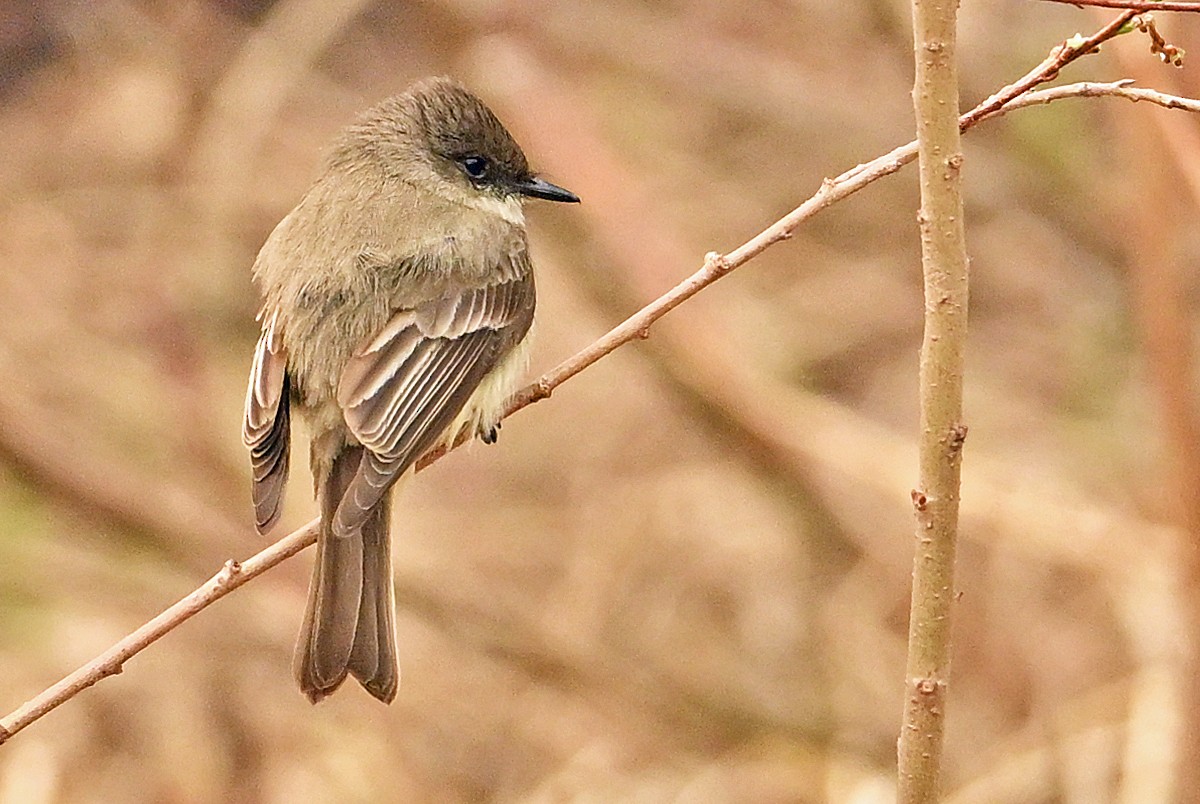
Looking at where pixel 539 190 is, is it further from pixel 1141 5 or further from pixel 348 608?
pixel 1141 5

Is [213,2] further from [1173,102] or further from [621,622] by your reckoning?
[1173,102]

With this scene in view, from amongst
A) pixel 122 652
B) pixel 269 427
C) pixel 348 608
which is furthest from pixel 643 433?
pixel 122 652

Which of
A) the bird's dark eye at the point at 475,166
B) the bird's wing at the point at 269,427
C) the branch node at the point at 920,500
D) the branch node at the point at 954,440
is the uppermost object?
the bird's dark eye at the point at 475,166

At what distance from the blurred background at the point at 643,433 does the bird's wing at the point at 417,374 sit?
134 centimetres

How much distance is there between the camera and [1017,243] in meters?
7.24

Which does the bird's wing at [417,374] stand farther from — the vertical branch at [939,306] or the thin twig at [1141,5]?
the thin twig at [1141,5]

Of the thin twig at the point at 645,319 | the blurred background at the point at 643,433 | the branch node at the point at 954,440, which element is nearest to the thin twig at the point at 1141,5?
the thin twig at the point at 645,319

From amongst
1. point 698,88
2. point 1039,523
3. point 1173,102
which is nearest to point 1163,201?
point 1039,523

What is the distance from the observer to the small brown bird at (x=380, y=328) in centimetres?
347

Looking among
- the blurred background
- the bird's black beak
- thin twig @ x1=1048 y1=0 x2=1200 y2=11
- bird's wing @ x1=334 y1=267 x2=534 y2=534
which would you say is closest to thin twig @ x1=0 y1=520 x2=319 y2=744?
bird's wing @ x1=334 y1=267 x2=534 y2=534

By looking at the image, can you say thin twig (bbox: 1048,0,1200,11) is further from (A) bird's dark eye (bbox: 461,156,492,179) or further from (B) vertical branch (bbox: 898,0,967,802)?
(A) bird's dark eye (bbox: 461,156,492,179)

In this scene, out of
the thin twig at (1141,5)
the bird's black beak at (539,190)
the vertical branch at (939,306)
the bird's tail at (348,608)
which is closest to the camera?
the vertical branch at (939,306)

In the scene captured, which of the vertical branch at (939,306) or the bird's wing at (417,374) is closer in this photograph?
the vertical branch at (939,306)

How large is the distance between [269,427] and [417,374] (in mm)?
354
